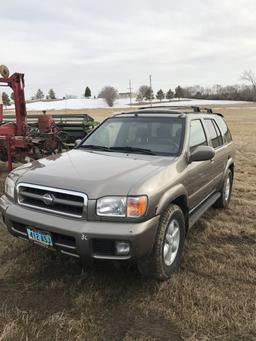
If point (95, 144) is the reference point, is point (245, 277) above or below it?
below

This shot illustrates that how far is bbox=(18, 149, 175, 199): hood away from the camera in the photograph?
332 cm

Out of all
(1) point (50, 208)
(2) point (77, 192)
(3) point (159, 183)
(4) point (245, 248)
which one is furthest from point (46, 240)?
(4) point (245, 248)

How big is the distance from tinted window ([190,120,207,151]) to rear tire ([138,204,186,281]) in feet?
3.39

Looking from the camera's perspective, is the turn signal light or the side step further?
the side step

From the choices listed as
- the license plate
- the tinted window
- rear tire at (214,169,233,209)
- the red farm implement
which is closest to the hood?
the license plate

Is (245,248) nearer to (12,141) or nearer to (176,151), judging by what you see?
(176,151)

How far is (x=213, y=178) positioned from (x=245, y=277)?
5.94ft

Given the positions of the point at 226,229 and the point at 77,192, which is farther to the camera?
the point at 226,229

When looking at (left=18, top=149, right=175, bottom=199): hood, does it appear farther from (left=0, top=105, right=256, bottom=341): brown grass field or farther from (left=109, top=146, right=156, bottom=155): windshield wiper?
(left=0, top=105, right=256, bottom=341): brown grass field

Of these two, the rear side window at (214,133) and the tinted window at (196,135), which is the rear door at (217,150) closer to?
the rear side window at (214,133)

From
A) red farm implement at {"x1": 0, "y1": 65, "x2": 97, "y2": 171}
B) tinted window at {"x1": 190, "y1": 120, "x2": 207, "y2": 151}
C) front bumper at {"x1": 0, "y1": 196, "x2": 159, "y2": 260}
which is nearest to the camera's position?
front bumper at {"x1": 0, "y1": 196, "x2": 159, "y2": 260}

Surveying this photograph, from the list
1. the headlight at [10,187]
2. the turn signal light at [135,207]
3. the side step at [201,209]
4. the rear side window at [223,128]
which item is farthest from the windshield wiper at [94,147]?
the rear side window at [223,128]

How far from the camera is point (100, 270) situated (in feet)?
13.2

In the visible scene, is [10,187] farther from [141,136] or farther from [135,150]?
[141,136]
